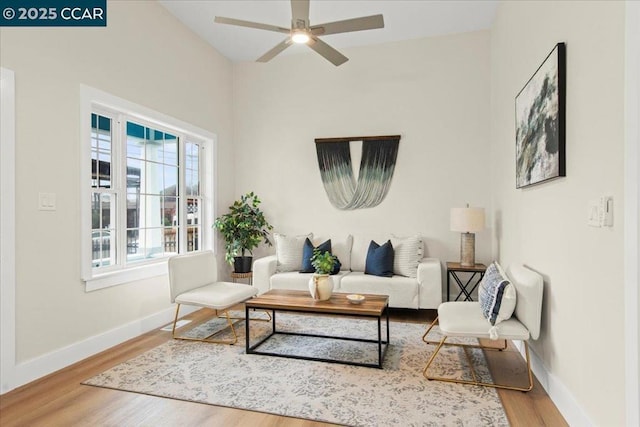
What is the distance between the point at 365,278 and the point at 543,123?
7.93ft

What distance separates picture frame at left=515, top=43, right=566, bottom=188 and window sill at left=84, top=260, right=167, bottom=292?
143 inches

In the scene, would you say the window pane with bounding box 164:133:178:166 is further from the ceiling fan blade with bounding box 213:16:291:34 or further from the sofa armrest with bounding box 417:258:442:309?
the sofa armrest with bounding box 417:258:442:309

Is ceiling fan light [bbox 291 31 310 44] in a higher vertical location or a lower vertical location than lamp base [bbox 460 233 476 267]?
higher

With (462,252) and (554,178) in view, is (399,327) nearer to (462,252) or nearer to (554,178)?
(462,252)

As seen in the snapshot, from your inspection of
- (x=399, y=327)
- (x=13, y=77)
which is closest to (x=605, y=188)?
(x=399, y=327)

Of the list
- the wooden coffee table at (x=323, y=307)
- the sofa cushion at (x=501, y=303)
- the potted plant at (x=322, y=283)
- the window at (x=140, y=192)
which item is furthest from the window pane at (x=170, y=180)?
the sofa cushion at (x=501, y=303)

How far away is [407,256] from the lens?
175 inches

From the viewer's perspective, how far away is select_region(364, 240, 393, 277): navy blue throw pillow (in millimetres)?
4406

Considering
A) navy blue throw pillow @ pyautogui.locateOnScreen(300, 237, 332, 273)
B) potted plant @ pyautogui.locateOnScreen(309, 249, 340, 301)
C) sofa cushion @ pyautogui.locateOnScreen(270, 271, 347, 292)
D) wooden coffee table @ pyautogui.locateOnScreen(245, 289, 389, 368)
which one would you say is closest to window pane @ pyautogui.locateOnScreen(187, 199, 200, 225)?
sofa cushion @ pyautogui.locateOnScreen(270, 271, 347, 292)

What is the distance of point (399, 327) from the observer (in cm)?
398

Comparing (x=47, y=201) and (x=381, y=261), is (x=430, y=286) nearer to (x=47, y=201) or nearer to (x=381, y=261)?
(x=381, y=261)

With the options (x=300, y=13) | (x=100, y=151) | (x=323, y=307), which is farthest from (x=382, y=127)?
(x=100, y=151)

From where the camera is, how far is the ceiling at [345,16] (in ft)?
13.4

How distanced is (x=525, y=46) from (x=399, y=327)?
285cm
